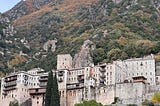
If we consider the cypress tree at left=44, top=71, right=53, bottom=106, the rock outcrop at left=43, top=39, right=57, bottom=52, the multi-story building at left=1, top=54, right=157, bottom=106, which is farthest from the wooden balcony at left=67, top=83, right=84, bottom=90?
the rock outcrop at left=43, top=39, right=57, bottom=52

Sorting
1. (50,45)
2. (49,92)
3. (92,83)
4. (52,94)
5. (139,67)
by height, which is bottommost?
(52,94)

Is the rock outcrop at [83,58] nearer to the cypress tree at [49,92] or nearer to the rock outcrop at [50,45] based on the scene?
the cypress tree at [49,92]

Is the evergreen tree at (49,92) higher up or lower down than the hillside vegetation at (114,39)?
lower down

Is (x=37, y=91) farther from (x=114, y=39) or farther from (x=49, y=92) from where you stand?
(x=114, y=39)

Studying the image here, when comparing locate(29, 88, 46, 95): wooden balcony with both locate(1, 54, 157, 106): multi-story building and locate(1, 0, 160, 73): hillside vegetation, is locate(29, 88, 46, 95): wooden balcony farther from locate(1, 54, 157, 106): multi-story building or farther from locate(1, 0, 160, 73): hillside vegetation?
locate(1, 0, 160, 73): hillside vegetation

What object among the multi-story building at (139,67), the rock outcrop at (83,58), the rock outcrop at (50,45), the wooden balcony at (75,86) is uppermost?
the rock outcrop at (50,45)

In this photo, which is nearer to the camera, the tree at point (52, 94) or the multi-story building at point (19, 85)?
the tree at point (52, 94)

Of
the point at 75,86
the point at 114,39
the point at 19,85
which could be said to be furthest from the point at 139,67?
the point at 114,39

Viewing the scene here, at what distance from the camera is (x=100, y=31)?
176 metres

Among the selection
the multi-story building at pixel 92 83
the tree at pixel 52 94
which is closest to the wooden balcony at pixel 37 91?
the multi-story building at pixel 92 83

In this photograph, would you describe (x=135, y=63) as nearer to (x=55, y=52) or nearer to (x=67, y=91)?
(x=67, y=91)

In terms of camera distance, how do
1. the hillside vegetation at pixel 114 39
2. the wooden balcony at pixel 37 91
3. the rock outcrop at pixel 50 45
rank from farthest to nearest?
the rock outcrop at pixel 50 45 < the hillside vegetation at pixel 114 39 < the wooden balcony at pixel 37 91

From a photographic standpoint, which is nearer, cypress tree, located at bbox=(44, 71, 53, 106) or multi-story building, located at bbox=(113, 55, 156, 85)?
cypress tree, located at bbox=(44, 71, 53, 106)

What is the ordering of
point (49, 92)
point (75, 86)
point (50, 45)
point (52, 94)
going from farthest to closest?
point (50, 45), point (75, 86), point (49, 92), point (52, 94)
